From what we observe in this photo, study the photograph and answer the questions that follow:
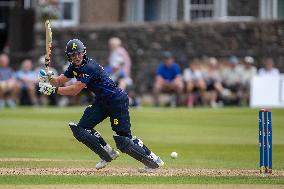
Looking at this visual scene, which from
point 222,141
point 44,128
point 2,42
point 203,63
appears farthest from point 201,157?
point 2,42

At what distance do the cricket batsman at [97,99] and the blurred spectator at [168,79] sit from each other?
54.7 ft

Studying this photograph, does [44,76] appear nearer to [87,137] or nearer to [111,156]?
[87,137]

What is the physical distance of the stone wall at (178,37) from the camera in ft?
120

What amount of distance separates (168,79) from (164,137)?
402 inches

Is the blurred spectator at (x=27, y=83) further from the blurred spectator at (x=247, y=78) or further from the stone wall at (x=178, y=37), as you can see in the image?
the blurred spectator at (x=247, y=78)

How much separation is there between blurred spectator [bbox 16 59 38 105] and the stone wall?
394 centimetres

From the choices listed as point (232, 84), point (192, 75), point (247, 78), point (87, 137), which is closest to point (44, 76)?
point (87, 137)

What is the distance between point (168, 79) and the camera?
32.2 metres

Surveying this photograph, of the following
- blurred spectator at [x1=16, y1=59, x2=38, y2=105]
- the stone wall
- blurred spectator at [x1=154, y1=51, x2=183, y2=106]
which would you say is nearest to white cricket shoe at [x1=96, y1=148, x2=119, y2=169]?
blurred spectator at [x1=154, y1=51, x2=183, y2=106]

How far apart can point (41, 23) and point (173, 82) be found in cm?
719

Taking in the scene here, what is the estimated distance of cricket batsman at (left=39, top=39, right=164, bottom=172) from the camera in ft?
48.5

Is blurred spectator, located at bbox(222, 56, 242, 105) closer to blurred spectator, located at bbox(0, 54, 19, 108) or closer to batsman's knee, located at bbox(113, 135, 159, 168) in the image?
blurred spectator, located at bbox(0, 54, 19, 108)

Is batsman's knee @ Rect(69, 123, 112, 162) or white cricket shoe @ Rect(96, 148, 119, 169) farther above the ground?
batsman's knee @ Rect(69, 123, 112, 162)

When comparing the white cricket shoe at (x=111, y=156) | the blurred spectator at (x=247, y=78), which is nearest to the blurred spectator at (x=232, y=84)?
the blurred spectator at (x=247, y=78)
